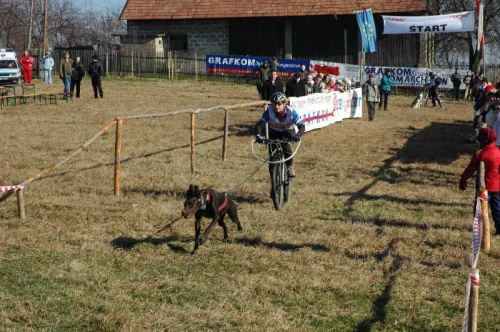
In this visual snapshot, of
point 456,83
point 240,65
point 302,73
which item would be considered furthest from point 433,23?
point 302,73

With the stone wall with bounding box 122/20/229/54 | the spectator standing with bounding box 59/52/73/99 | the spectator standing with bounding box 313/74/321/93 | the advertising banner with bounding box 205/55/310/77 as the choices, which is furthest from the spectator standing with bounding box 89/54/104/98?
the stone wall with bounding box 122/20/229/54

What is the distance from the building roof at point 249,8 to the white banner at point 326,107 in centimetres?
1612

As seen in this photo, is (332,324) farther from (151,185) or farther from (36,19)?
(36,19)

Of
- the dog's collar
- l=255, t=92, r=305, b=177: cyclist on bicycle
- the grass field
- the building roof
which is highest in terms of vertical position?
the building roof

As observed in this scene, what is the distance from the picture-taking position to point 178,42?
46.0 meters

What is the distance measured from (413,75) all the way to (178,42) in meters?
15.5

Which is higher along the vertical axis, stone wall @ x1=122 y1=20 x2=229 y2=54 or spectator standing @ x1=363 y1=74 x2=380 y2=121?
stone wall @ x1=122 y1=20 x2=229 y2=54

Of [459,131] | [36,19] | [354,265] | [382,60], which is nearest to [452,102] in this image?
[382,60]

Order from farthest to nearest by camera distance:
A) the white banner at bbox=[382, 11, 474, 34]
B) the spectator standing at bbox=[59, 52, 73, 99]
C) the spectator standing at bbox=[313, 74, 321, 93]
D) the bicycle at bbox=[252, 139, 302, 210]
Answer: the white banner at bbox=[382, 11, 474, 34], the spectator standing at bbox=[59, 52, 73, 99], the spectator standing at bbox=[313, 74, 321, 93], the bicycle at bbox=[252, 139, 302, 210]

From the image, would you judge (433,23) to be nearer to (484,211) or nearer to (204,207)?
(484,211)

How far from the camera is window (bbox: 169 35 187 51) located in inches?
1805

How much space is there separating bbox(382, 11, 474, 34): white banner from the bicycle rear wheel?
80.2 ft

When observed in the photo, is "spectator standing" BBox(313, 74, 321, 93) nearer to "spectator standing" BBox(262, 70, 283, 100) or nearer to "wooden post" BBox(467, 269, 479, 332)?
"spectator standing" BBox(262, 70, 283, 100)

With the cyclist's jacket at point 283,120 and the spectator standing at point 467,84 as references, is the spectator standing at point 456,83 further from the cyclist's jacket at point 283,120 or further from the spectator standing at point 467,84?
the cyclist's jacket at point 283,120
